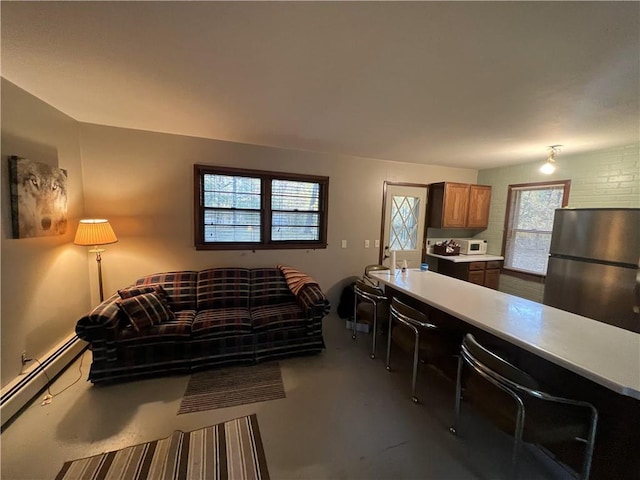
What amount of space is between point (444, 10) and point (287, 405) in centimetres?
269

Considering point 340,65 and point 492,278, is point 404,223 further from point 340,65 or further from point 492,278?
point 340,65

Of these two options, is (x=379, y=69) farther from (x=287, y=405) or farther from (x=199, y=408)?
(x=199, y=408)

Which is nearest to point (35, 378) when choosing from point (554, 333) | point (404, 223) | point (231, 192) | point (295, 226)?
point (231, 192)

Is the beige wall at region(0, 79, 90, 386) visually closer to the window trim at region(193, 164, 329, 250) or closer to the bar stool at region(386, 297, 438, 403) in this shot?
the window trim at region(193, 164, 329, 250)

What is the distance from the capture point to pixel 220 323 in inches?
102

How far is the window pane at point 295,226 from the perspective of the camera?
12.1ft

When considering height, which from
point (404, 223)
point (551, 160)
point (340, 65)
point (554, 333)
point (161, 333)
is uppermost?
point (340, 65)

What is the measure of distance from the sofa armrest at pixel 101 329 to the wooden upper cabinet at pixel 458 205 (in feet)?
14.7

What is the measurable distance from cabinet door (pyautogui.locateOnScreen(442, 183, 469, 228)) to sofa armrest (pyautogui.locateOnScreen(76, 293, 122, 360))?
14.8 ft

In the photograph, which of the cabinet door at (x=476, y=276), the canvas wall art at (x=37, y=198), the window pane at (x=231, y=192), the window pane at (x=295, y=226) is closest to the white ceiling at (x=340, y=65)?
the canvas wall art at (x=37, y=198)

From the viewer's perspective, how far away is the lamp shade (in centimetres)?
249

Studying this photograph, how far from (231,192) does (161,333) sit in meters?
1.85

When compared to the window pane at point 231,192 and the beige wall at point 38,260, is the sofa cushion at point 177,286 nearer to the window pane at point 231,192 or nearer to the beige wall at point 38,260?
the beige wall at point 38,260

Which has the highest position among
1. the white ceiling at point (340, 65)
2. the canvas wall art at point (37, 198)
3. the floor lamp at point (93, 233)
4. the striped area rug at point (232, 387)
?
the white ceiling at point (340, 65)
